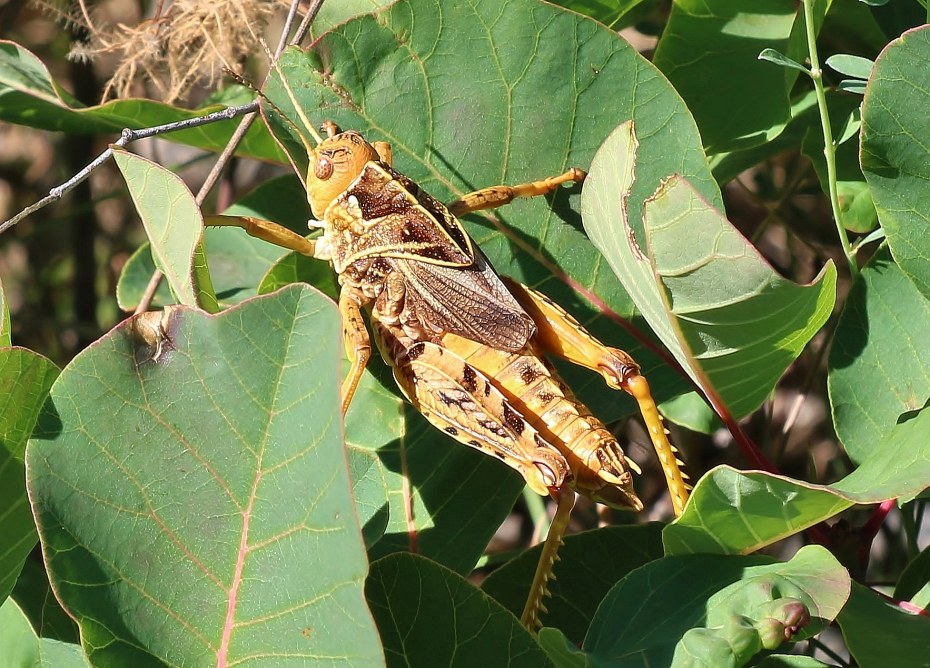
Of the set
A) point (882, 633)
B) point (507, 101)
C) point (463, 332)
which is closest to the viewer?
point (882, 633)

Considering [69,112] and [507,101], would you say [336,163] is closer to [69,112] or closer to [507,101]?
[507,101]

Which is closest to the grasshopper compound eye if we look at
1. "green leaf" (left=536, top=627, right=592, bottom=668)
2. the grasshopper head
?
the grasshopper head

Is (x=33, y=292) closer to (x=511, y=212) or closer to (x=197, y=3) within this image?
(x=197, y=3)

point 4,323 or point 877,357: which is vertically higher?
point 4,323

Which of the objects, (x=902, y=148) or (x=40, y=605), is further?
(x=40, y=605)

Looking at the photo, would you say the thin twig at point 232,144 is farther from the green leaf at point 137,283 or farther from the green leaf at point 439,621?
the green leaf at point 439,621

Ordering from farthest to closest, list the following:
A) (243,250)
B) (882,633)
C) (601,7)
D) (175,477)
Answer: (243,250), (601,7), (882,633), (175,477)

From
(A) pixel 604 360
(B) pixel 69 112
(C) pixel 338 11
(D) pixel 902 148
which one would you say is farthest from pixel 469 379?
(B) pixel 69 112
